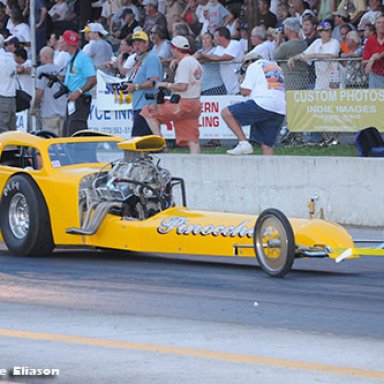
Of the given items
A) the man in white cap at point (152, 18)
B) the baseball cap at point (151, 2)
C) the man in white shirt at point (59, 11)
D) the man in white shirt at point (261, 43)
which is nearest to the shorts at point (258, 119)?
the man in white shirt at point (261, 43)

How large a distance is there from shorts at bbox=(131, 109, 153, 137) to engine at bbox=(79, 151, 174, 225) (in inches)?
206

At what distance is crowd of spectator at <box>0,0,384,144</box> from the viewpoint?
55.8ft

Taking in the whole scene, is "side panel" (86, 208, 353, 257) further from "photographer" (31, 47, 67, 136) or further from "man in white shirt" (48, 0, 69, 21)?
"man in white shirt" (48, 0, 69, 21)

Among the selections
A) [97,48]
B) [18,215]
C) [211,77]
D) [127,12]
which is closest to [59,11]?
[127,12]

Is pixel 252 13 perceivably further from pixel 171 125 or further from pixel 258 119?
pixel 258 119

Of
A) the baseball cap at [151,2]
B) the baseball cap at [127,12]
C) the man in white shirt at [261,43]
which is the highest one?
the baseball cap at [151,2]

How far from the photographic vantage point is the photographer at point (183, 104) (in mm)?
15867

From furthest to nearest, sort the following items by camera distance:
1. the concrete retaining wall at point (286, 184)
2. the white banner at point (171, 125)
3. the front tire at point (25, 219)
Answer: the white banner at point (171, 125), the concrete retaining wall at point (286, 184), the front tire at point (25, 219)

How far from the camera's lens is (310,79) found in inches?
680

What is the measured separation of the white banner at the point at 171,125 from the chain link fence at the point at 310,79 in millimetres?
145

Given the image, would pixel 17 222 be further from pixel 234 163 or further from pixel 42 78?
pixel 42 78

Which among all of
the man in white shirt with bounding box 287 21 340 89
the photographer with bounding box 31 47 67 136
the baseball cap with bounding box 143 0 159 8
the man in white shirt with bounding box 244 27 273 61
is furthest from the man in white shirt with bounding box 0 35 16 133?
the baseball cap with bounding box 143 0 159 8

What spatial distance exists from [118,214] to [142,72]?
218 inches

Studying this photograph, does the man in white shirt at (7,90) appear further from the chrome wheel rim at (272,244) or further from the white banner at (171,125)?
the chrome wheel rim at (272,244)
